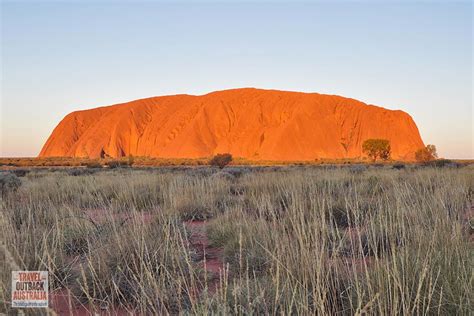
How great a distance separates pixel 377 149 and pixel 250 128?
2268cm

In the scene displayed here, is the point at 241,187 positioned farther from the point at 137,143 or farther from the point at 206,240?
the point at 137,143

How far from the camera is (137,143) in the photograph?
257 ft

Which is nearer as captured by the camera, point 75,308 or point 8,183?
point 75,308

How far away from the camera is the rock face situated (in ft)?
217

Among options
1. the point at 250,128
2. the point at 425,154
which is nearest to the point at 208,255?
the point at 425,154

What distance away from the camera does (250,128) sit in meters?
70.1

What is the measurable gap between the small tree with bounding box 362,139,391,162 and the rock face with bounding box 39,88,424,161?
4646 mm

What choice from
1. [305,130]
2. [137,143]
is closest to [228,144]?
[305,130]

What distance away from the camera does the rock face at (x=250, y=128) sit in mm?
66125

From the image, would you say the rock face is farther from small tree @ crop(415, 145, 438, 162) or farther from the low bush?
the low bush

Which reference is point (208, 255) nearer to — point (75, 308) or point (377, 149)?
point (75, 308)

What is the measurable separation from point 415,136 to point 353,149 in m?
17.3

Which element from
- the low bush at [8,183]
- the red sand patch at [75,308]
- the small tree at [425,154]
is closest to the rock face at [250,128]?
the small tree at [425,154]

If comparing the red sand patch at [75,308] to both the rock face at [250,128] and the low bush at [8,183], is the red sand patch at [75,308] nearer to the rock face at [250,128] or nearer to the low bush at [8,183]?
the low bush at [8,183]
